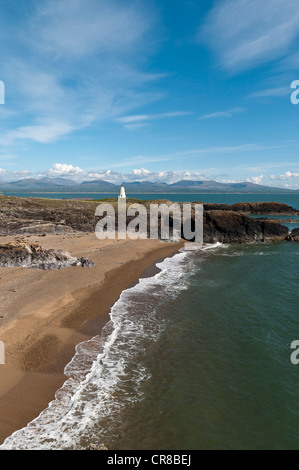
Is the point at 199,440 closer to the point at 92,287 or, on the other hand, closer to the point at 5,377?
the point at 5,377

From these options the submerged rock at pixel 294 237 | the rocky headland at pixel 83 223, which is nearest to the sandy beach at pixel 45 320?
the rocky headland at pixel 83 223

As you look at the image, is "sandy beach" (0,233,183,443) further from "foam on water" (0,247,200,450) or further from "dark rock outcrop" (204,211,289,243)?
"dark rock outcrop" (204,211,289,243)

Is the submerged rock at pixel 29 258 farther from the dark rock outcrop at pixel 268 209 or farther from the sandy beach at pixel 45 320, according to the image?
the dark rock outcrop at pixel 268 209

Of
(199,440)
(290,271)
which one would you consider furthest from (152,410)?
(290,271)

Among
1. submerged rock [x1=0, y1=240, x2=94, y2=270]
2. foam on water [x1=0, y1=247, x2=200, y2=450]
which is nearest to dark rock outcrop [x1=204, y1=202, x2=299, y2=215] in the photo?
submerged rock [x1=0, y1=240, x2=94, y2=270]

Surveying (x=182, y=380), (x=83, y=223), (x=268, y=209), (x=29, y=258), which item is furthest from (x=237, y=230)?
(x=268, y=209)
